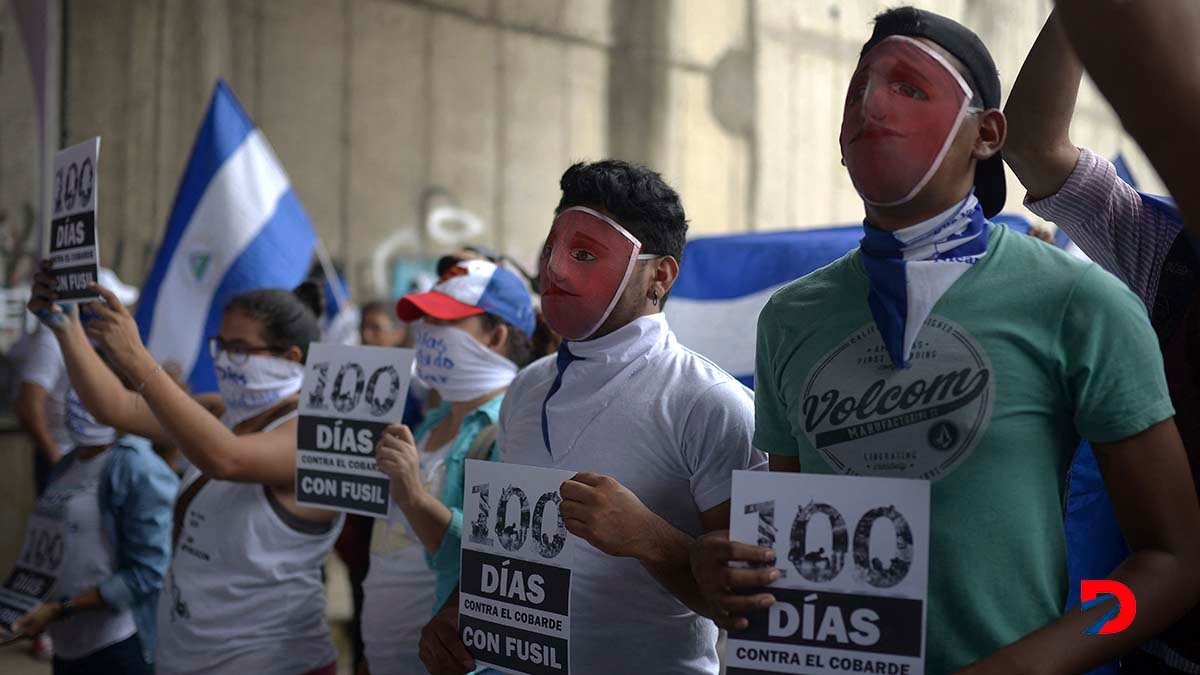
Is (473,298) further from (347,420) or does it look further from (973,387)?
(973,387)

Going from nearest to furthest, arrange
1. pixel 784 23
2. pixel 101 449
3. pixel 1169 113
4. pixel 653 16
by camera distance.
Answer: pixel 1169 113
pixel 101 449
pixel 653 16
pixel 784 23

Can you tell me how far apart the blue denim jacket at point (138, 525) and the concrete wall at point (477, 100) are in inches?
227

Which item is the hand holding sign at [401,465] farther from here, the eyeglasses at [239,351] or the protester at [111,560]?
the protester at [111,560]

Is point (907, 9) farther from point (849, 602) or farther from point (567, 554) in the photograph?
point (567, 554)

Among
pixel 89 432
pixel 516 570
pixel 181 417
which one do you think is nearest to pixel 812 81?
pixel 89 432

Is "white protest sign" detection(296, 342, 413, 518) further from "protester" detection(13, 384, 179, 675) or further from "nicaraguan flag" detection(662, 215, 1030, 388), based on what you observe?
"nicaraguan flag" detection(662, 215, 1030, 388)

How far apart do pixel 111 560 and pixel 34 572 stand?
0.84 feet

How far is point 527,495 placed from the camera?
2.26 meters

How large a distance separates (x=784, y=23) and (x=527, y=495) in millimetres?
13920

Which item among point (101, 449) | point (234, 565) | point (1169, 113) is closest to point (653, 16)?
point (101, 449)

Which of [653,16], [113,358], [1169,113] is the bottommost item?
[113,358]

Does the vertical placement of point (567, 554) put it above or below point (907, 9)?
below

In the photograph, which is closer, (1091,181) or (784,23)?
(1091,181)

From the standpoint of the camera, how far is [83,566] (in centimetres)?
419
